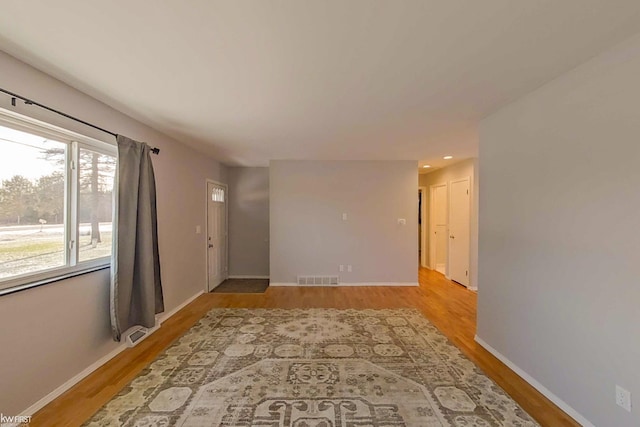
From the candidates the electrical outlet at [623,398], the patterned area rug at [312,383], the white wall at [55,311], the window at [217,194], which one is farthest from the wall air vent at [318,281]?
the electrical outlet at [623,398]

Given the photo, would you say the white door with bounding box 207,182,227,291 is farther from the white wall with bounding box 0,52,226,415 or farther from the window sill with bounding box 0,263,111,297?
the window sill with bounding box 0,263,111,297

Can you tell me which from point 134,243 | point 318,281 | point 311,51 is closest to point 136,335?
point 134,243

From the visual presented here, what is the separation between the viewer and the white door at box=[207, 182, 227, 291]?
5.19 m

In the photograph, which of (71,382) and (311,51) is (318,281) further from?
(311,51)

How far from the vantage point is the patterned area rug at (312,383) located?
6.24ft

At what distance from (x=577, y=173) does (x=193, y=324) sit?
4102 millimetres

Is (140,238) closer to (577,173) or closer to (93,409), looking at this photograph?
(93,409)

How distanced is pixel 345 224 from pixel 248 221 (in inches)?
91.4

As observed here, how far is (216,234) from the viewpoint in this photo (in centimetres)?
556

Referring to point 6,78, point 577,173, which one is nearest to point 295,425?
point 577,173

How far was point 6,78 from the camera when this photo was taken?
178 cm

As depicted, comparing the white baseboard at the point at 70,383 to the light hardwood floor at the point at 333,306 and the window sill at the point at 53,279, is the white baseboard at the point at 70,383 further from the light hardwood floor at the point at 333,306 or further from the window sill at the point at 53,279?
the window sill at the point at 53,279

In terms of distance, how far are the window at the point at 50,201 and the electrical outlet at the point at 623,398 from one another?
3.88 m

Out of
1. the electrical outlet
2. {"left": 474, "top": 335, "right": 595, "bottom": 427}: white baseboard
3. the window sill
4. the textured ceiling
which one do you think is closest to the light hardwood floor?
{"left": 474, "top": 335, "right": 595, "bottom": 427}: white baseboard
